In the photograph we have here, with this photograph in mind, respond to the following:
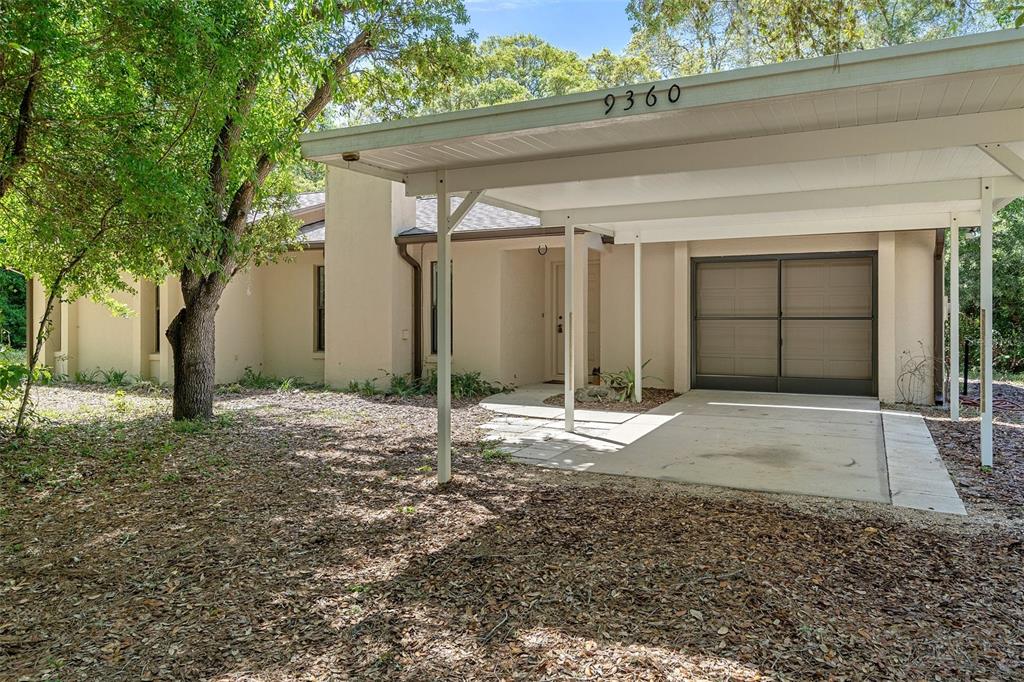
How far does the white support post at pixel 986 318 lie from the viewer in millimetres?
5934

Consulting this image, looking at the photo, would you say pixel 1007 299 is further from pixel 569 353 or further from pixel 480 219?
pixel 569 353

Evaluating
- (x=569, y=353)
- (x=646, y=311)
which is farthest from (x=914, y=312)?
(x=569, y=353)

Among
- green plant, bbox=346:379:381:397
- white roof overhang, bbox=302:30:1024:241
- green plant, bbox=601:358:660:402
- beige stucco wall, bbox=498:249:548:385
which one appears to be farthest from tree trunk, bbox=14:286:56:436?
green plant, bbox=601:358:660:402

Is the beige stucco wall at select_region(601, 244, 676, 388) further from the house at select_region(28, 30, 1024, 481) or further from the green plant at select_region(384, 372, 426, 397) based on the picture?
the green plant at select_region(384, 372, 426, 397)

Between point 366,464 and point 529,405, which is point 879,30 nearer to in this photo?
point 529,405

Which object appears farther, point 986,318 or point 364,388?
point 364,388

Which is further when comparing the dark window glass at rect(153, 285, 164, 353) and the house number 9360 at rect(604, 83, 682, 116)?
the dark window glass at rect(153, 285, 164, 353)

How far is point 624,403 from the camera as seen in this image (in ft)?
36.2

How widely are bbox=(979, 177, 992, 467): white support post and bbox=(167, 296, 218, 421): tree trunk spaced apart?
8.27 meters

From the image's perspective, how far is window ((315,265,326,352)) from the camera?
14.0m

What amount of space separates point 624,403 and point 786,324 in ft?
11.0

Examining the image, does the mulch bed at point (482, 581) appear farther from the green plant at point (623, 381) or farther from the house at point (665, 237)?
the green plant at point (623, 381)

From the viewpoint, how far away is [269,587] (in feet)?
13.0

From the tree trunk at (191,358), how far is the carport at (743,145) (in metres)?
3.98
